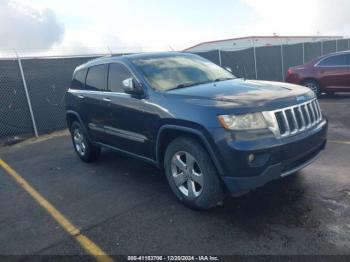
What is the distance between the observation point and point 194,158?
12.3ft

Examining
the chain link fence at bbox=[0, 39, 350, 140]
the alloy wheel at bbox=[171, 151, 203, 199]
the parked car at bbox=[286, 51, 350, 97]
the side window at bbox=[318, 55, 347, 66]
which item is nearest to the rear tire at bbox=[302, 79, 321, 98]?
the parked car at bbox=[286, 51, 350, 97]

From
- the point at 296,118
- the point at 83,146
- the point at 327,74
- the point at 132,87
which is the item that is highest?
the point at 132,87

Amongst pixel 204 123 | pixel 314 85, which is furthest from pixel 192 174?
pixel 314 85

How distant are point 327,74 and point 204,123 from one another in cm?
900

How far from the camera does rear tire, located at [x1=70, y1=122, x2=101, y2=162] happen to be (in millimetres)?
6168

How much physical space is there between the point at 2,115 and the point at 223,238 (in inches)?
305

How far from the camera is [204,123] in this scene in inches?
137

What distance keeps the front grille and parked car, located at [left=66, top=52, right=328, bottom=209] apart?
0.04 ft

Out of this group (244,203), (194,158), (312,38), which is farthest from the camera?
(312,38)

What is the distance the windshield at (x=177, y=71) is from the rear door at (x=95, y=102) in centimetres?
87

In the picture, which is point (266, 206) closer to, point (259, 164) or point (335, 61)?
point (259, 164)

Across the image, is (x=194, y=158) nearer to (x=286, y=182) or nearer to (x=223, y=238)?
(x=223, y=238)

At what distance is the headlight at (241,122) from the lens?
336 cm

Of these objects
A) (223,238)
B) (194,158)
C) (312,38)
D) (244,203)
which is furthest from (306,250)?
(312,38)
